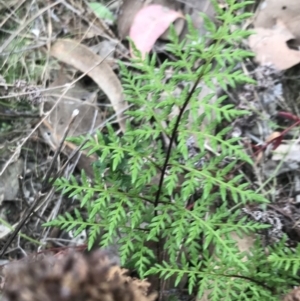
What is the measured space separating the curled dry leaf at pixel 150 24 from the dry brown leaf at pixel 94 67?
169mm

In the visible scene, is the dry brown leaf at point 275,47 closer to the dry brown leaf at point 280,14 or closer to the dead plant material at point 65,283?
the dry brown leaf at point 280,14

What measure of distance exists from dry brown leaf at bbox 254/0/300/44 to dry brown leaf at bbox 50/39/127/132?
2.10 ft

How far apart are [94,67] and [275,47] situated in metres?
0.72

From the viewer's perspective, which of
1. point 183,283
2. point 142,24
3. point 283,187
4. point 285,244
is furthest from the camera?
point 142,24

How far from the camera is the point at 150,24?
7.43 feet

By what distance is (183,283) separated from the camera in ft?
5.91

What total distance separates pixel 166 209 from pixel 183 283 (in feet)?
1.19

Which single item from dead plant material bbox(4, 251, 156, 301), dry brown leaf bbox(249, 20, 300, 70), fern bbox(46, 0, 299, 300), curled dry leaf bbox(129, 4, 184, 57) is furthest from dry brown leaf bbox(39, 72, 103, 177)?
dead plant material bbox(4, 251, 156, 301)

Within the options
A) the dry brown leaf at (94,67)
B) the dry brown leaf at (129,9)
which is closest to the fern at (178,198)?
the dry brown leaf at (94,67)

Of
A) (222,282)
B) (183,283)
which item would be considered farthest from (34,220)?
(222,282)

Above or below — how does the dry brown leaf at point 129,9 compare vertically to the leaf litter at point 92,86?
above

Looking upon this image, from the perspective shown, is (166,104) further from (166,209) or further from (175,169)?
(166,209)

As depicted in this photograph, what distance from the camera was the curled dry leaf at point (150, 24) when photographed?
7.31 ft

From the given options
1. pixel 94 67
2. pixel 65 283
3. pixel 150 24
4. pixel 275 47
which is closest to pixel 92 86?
pixel 94 67
